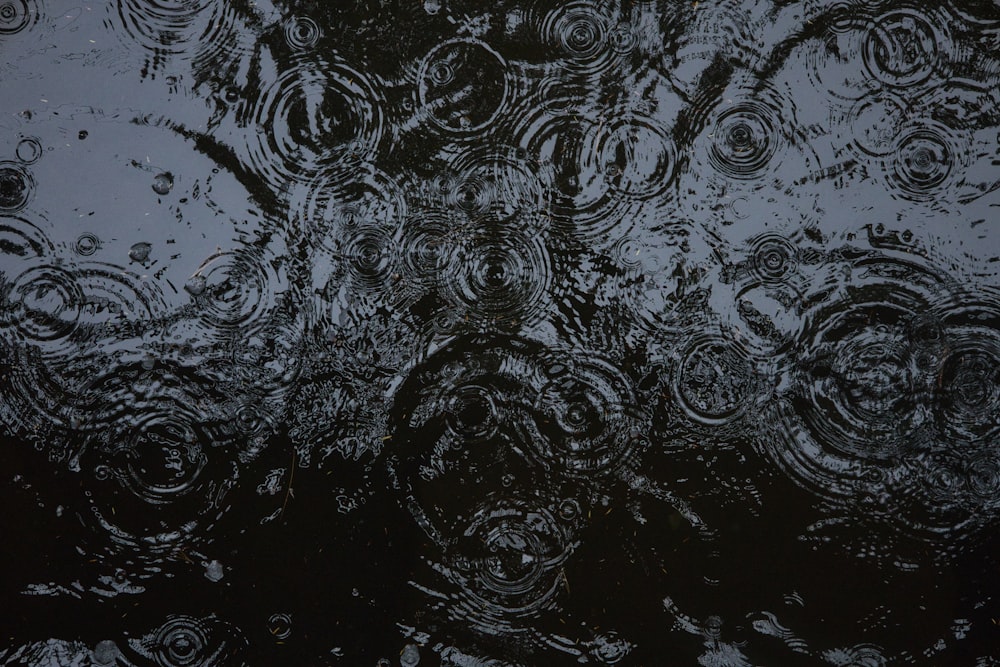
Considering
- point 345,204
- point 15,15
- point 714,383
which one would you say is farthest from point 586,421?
point 15,15

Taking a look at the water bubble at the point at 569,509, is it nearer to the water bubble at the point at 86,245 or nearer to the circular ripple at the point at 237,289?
the circular ripple at the point at 237,289

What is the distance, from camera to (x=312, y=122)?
201 centimetres

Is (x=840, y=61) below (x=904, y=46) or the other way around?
below

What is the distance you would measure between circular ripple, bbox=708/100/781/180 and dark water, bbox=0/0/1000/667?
0.04 feet

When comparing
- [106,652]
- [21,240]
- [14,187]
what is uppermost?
[14,187]

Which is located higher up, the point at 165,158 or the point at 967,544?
the point at 165,158

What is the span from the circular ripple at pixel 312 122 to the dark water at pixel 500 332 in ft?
0.04

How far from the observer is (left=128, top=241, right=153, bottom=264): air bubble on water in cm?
199

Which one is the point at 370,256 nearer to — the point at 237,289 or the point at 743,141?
the point at 237,289

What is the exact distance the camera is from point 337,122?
2.01 metres

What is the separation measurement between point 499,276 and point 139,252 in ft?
3.30

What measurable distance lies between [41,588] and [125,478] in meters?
0.38

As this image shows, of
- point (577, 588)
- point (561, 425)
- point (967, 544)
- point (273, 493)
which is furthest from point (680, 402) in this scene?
point (273, 493)

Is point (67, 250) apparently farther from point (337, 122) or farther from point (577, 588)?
point (577, 588)
